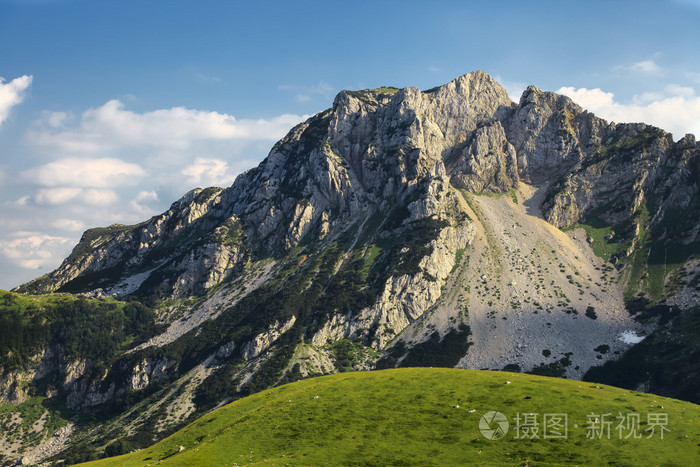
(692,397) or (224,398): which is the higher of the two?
(692,397)

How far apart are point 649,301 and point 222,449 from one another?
192874 millimetres

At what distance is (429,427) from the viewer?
5519 cm

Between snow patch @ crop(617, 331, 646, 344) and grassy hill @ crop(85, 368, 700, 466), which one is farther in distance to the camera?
snow patch @ crop(617, 331, 646, 344)

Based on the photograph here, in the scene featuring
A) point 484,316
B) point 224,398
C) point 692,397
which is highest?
point 484,316

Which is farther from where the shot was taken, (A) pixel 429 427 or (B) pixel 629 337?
(B) pixel 629 337

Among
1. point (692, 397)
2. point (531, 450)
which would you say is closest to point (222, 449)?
point (531, 450)

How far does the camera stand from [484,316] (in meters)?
191

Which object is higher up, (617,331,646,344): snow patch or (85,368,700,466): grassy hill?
(85,368,700,466): grassy hill

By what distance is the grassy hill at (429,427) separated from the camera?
4528 cm

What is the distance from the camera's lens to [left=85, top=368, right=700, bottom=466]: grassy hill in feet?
149

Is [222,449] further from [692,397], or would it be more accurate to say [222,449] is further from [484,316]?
[484,316]

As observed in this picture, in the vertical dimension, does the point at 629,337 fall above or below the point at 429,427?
below

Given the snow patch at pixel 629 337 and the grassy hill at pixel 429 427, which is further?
the snow patch at pixel 629 337

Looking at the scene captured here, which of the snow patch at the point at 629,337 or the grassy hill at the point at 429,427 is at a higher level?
the grassy hill at the point at 429,427
